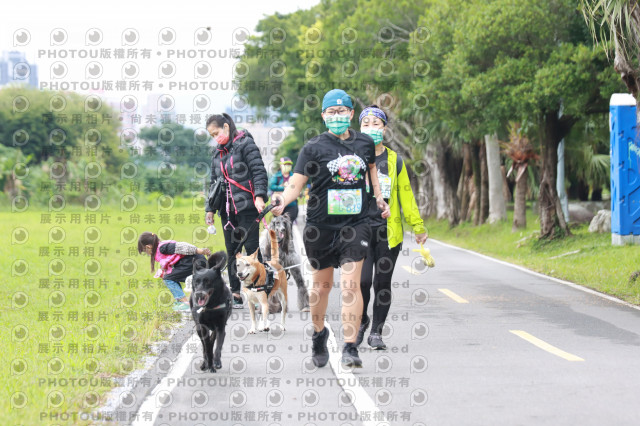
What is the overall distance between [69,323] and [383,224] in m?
4.88

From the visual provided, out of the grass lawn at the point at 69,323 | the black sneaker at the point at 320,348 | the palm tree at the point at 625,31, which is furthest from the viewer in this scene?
the palm tree at the point at 625,31

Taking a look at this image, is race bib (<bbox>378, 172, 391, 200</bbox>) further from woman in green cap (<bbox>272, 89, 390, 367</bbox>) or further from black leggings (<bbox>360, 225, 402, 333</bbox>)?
woman in green cap (<bbox>272, 89, 390, 367</bbox>)

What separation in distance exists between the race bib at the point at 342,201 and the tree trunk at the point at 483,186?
95.3 feet

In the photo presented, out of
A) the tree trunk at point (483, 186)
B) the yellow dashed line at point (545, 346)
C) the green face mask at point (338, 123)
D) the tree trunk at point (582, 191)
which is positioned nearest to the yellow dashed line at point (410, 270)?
the yellow dashed line at point (545, 346)

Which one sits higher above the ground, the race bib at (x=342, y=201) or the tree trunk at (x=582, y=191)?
the race bib at (x=342, y=201)

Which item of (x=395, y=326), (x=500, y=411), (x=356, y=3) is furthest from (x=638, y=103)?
(x=356, y=3)

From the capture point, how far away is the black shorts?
7805mm

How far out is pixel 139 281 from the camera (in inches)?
672

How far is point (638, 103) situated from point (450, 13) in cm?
1419

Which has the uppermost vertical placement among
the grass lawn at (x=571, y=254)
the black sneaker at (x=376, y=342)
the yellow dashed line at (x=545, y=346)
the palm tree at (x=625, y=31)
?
the palm tree at (x=625, y=31)

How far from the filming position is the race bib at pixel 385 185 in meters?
8.75

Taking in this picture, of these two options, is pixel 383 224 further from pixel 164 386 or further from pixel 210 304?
pixel 164 386

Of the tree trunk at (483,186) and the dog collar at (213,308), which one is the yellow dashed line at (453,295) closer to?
the dog collar at (213,308)

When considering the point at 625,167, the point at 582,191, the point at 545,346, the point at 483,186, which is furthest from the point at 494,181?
the point at 545,346
